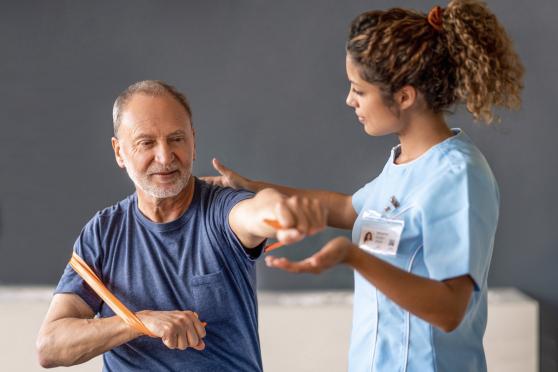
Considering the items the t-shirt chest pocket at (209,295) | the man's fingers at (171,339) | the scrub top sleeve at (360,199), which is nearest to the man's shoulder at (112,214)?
the t-shirt chest pocket at (209,295)

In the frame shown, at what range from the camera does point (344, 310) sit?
2.80 metres

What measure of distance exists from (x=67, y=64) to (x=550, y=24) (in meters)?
1.83

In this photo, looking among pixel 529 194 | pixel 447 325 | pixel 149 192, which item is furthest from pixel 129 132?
pixel 529 194

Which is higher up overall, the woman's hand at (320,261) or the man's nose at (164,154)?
the man's nose at (164,154)

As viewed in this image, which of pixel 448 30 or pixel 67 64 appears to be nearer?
pixel 448 30

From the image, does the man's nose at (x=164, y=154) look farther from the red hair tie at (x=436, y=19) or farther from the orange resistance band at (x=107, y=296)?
the red hair tie at (x=436, y=19)

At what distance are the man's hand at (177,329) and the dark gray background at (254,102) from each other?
1405 millimetres

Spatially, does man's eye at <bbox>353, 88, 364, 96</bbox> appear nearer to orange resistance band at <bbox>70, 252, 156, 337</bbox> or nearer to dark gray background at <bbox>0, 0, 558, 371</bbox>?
orange resistance band at <bbox>70, 252, 156, 337</bbox>

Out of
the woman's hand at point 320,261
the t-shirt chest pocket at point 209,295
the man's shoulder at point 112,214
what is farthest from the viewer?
Result: the man's shoulder at point 112,214

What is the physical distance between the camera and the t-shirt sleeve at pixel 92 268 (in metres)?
1.77

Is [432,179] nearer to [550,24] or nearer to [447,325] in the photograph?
[447,325]

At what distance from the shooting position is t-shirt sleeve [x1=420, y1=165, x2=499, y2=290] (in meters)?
1.37

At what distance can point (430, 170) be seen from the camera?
58.0 inches

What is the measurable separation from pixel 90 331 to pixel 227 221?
38cm
